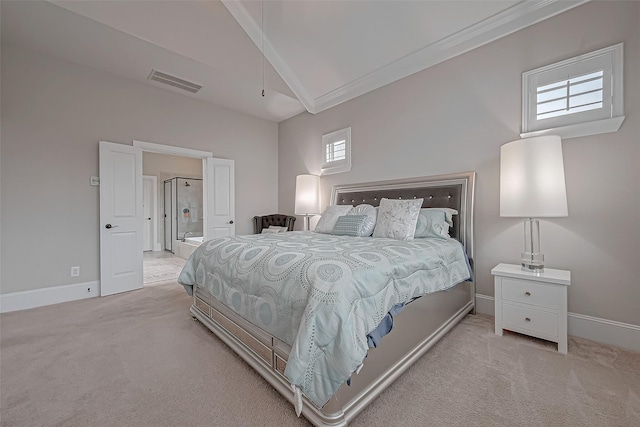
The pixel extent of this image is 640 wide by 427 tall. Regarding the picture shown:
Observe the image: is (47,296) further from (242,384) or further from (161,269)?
(242,384)

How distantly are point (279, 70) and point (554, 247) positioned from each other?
4160 millimetres

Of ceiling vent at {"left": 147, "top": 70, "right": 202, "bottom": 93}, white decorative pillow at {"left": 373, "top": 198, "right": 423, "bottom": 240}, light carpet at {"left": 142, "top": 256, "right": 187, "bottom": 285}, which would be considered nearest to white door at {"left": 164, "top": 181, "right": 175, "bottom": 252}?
light carpet at {"left": 142, "top": 256, "right": 187, "bottom": 285}

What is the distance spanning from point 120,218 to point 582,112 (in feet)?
17.1

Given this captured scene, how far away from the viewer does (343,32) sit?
335 cm

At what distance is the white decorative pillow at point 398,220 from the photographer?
2.60 m

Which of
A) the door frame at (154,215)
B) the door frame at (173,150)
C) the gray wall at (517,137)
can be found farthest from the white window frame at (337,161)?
the door frame at (154,215)

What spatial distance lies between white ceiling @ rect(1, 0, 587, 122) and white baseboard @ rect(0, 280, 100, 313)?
2.81 meters

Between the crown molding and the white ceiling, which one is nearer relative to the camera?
the crown molding

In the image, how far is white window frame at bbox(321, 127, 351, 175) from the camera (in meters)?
4.16

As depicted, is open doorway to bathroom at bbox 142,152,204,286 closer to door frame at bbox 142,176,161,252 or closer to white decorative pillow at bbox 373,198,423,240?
door frame at bbox 142,176,161,252

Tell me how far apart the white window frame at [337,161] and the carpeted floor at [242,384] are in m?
2.71

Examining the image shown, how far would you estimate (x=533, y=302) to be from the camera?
213 centimetres

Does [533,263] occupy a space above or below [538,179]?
below

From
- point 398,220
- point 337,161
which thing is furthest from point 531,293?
point 337,161
